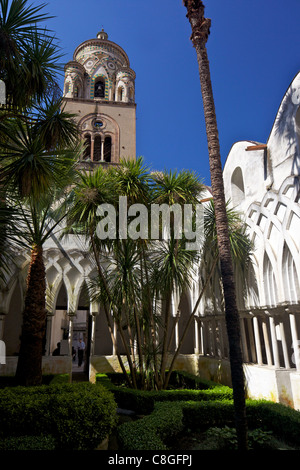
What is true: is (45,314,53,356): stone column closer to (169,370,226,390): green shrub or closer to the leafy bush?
(169,370,226,390): green shrub

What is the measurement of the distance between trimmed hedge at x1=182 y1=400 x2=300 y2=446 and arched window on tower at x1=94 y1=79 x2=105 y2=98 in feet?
74.7

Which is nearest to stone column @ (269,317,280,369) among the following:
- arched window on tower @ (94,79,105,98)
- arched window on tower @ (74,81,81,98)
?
arched window on tower @ (74,81,81,98)

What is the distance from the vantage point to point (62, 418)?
213 inches

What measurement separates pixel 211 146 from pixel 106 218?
3.45m

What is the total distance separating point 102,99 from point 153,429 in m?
22.0

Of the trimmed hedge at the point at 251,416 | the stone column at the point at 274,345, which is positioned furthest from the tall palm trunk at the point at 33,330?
the stone column at the point at 274,345

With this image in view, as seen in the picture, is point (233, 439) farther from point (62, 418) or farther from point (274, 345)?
point (274, 345)

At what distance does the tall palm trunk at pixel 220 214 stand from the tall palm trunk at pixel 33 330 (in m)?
4.98

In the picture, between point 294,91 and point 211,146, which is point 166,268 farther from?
point 294,91

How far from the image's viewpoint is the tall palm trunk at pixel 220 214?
462 centimetres

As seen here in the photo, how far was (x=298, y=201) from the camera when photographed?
7723 millimetres

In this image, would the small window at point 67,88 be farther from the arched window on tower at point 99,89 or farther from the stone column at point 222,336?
the stone column at point 222,336

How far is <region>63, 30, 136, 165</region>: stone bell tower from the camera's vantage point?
909 inches
